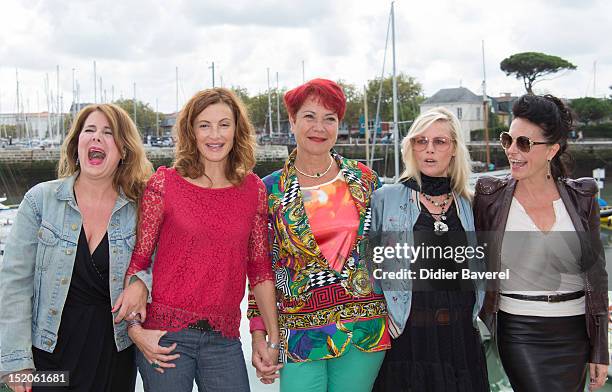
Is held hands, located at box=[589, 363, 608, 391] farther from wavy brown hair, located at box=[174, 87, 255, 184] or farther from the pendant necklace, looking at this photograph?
wavy brown hair, located at box=[174, 87, 255, 184]

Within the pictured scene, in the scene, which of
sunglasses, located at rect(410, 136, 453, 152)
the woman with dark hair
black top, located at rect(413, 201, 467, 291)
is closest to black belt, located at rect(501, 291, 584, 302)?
the woman with dark hair

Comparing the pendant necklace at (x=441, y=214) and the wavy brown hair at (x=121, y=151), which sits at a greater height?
the wavy brown hair at (x=121, y=151)

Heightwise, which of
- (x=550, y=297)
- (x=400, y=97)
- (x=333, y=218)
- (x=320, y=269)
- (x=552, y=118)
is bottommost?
(x=550, y=297)

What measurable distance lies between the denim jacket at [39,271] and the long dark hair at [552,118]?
2.07 meters

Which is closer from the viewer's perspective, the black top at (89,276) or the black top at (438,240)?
the black top at (89,276)

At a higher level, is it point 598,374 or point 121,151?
point 121,151

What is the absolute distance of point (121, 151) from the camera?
2938 millimetres

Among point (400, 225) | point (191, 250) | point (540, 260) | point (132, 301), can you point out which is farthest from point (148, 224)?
point (540, 260)

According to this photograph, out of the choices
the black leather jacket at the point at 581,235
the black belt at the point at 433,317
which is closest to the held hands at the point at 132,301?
the black belt at the point at 433,317

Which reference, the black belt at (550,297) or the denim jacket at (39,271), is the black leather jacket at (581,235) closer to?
the black belt at (550,297)

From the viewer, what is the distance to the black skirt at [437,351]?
2895 millimetres

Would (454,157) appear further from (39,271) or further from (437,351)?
(39,271)

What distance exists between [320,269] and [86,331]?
1.13 m

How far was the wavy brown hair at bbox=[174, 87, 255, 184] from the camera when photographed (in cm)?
289
